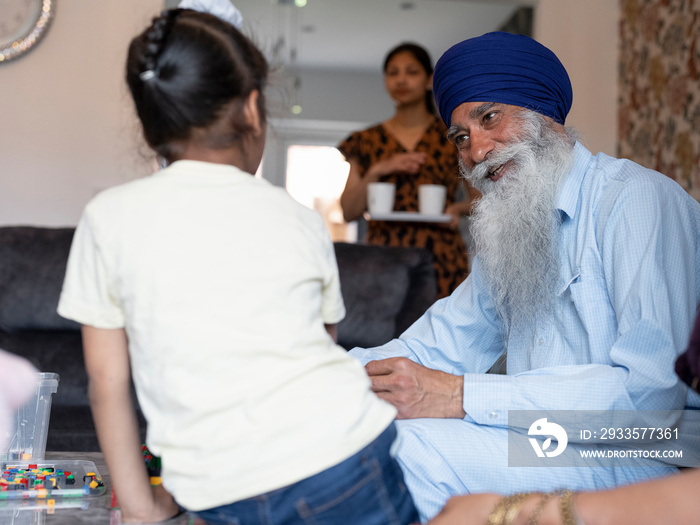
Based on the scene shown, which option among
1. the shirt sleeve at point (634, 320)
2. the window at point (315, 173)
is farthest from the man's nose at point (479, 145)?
the window at point (315, 173)

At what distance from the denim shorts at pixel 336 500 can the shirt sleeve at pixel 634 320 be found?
382 millimetres

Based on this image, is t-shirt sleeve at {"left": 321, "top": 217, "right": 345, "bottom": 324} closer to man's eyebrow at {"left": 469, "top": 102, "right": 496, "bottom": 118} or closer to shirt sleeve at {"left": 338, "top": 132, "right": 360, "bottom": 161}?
man's eyebrow at {"left": 469, "top": 102, "right": 496, "bottom": 118}

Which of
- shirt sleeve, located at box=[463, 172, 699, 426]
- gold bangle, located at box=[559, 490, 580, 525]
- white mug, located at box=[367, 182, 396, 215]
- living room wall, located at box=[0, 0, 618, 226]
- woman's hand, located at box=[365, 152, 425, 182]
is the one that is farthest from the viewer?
living room wall, located at box=[0, 0, 618, 226]

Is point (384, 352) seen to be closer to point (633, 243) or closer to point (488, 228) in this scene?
point (488, 228)

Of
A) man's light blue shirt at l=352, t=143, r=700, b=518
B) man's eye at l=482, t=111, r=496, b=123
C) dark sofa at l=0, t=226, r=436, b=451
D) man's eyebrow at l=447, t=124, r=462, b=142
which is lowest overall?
dark sofa at l=0, t=226, r=436, b=451

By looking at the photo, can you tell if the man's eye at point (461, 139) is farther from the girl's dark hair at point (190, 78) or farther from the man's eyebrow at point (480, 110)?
the girl's dark hair at point (190, 78)

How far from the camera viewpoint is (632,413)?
114 centimetres

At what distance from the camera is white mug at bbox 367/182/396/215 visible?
9.25ft

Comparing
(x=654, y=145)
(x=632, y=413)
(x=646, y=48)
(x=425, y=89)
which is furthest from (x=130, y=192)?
(x=646, y=48)

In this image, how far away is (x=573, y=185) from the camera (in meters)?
1.39

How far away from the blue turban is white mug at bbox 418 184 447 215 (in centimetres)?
126

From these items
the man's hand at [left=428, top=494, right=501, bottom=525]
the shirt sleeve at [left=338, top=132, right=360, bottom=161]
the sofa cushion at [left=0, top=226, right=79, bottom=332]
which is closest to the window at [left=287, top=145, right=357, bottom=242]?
A: the shirt sleeve at [left=338, top=132, right=360, bottom=161]

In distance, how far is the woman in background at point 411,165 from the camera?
3.02m

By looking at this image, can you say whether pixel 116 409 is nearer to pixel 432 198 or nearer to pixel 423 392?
pixel 423 392
